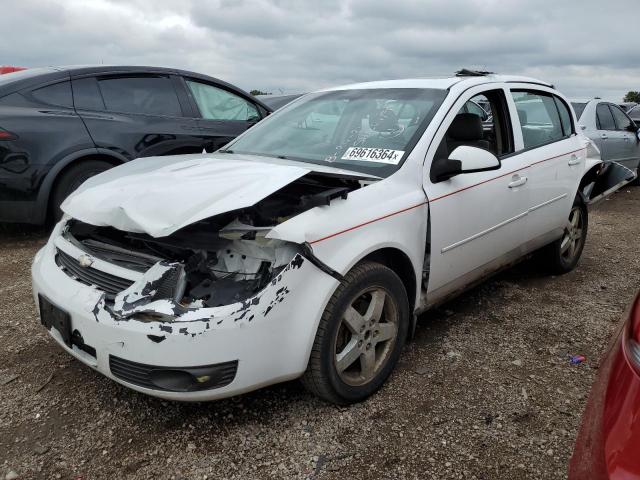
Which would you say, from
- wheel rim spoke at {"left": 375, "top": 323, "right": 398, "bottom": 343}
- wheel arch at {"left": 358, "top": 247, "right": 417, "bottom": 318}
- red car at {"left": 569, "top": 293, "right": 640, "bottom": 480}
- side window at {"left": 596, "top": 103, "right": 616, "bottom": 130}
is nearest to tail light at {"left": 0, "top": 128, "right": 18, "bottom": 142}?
wheel arch at {"left": 358, "top": 247, "right": 417, "bottom": 318}

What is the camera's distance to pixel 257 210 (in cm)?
253

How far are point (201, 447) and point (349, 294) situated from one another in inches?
35.8

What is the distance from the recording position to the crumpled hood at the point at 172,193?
2.22 metres

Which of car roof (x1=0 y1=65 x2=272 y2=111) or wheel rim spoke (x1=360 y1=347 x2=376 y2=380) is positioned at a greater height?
car roof (x1=0 y1=65 x2=272 y2=111)

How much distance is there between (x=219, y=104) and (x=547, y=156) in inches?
141

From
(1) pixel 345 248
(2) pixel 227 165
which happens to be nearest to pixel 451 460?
(1) pixel 345 248

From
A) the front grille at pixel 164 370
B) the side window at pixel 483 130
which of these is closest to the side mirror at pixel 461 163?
the side window at pixel 483 130

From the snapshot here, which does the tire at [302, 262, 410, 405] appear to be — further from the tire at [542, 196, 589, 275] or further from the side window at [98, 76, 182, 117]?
the side window at [98, 76, 182, 117]

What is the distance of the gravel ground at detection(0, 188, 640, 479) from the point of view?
86.0 inches

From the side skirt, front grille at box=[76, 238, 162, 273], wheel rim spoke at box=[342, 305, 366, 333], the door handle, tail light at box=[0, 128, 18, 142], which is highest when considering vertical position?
tail light at box=[0, 128, 18, 142]

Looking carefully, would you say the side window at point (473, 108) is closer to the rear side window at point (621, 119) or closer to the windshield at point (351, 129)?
the windshield at point (351, 129)

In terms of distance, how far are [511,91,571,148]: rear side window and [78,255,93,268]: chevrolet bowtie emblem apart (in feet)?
9.42

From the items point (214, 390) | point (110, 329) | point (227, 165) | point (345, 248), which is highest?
point (227, 165)

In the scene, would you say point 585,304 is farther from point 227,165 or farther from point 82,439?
point 82,439
